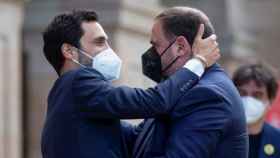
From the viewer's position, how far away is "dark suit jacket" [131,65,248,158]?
4.35 meters

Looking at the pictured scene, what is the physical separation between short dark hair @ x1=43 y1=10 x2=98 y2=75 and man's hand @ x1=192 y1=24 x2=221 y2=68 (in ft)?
1.78

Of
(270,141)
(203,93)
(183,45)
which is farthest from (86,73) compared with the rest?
(270,141)

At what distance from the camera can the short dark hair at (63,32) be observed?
4.73 m

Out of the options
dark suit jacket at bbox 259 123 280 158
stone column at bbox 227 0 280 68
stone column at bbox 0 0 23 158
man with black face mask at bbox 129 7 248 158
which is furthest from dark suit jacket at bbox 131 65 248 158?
stone column at bbox 227 0 280 68

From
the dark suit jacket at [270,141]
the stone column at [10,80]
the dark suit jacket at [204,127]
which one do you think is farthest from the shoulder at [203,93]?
the stone column at [10,80]

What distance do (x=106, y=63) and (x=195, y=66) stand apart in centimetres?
45

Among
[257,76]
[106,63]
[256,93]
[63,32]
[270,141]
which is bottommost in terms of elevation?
[270,141]

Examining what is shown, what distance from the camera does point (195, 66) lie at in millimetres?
4508

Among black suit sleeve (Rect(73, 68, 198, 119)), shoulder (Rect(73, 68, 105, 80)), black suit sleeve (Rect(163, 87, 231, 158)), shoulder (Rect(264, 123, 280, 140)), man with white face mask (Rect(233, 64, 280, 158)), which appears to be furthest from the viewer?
man with white face mask (Rect(233, 64, 280, 158))

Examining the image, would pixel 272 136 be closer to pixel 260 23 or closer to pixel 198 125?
pixel 198 125

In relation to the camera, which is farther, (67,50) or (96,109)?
(67,50)

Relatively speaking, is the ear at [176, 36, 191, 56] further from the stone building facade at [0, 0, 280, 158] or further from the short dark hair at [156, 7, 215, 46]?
the stone building facade at [0, 0, 280, 158]

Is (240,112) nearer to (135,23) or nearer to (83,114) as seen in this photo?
(83,114)

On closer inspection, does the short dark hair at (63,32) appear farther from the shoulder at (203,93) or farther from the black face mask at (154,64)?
the shoulder at (203,93)
